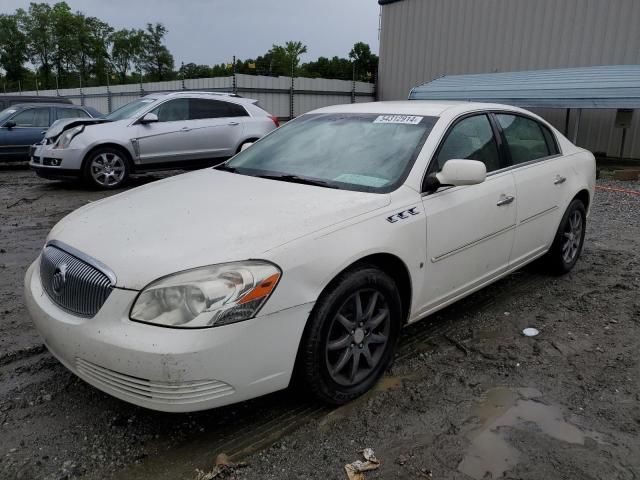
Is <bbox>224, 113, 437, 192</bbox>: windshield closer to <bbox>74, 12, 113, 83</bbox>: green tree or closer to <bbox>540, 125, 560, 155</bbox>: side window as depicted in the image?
<bbox>540, 125, 560, 155</bbox>: side window

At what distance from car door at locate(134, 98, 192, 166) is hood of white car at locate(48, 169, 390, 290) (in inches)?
247

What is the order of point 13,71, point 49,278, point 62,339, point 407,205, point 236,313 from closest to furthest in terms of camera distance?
point 236,313, point 62,339, point 49,278, point 407,205, point 13,71

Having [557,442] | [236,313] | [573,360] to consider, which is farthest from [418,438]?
[573,360]

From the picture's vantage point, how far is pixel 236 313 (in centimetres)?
221

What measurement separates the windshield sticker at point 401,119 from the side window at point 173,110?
678cm

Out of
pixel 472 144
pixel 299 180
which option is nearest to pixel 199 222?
pixel 299 180

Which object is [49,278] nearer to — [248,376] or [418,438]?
[248,376]

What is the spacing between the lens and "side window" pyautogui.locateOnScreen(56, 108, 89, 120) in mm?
12156

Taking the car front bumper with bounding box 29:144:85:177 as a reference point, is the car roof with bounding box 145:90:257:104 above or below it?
above

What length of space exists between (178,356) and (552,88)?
13564 millimetres

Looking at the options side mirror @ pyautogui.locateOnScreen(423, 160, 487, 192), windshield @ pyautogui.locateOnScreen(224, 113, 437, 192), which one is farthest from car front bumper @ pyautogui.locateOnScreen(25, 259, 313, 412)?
side mirror @ pyautogui.locateOnScreen(423, 160, 487, 192)

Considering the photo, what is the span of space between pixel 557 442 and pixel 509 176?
6.32 feet

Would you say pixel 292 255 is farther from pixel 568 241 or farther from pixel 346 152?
pixel 568 241

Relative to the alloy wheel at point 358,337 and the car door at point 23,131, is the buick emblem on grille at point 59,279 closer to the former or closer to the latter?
the alloy wheel at point 358,337
